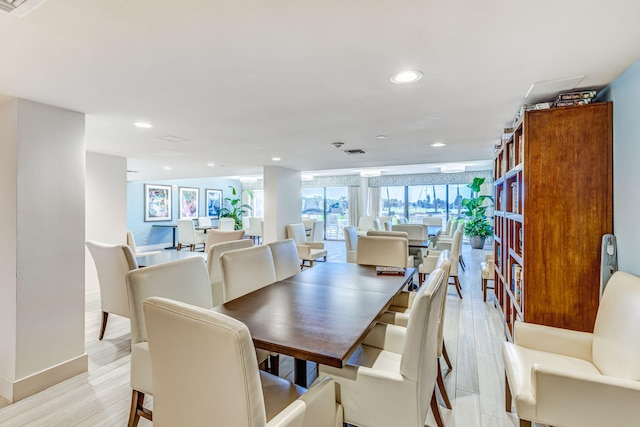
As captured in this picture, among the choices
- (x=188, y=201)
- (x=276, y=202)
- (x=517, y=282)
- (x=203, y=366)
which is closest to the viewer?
(x=203, y=366)

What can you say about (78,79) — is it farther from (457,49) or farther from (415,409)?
(415,409)

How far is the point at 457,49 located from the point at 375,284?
1.66m

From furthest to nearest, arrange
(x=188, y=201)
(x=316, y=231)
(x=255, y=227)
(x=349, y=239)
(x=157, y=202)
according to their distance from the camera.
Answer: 1. (x=188, y=201)
2. (x=157, y=202)
3. (x=255, y=227)
4. (x=316, y=231)
5. (x=349, y=239)

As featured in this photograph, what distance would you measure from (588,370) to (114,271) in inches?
138

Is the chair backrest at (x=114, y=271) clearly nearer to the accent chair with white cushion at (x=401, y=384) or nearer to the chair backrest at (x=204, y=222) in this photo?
the accent chair with white cushion at (x=401, y=384)

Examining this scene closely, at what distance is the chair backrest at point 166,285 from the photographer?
167 cm

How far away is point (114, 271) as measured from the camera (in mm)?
2785

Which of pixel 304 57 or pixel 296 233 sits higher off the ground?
pixel 304 57

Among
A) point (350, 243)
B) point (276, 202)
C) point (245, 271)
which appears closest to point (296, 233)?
point (276, 202)

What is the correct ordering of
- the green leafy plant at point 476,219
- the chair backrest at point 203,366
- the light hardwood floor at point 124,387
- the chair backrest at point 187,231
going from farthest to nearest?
the chair backrest at point 187,231, the green leafy plant at point 476,219, the light hardwood floor at point 124,387, the chair backrest at point 203,366

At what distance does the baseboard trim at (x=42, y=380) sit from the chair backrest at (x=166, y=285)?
115cm

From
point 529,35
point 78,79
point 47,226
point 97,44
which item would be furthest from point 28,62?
point 529,35

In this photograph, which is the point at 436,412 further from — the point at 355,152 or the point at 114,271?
the point at 355,152

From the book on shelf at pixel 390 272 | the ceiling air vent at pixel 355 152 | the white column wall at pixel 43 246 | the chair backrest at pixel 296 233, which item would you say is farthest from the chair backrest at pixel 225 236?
the book on shelf at pixel 390 272
